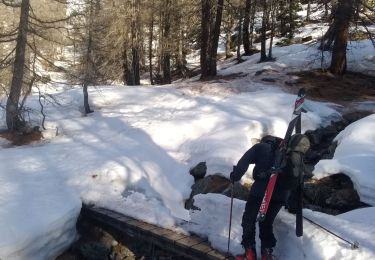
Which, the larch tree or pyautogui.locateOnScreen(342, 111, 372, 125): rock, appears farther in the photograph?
the larch tree

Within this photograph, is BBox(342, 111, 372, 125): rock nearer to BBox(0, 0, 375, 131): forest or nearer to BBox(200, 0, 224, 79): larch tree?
BBox(0, 0, 375, 131): forest

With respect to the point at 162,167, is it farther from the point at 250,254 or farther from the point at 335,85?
the point at 335,85

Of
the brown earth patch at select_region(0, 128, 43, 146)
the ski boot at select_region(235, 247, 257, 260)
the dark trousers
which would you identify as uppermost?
the dark trousers

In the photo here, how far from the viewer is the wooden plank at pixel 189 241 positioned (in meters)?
7.00

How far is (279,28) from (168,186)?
26.7 meters

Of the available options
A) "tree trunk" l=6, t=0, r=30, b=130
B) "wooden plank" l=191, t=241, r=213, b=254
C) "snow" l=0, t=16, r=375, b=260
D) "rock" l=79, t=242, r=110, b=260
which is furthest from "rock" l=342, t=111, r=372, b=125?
"tree trunk" l=6, t=0, r=30, b=130

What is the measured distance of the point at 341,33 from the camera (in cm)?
1798

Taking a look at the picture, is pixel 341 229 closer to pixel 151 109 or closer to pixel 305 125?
pixel 305 125

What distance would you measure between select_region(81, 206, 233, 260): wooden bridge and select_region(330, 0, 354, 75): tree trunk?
1342cm

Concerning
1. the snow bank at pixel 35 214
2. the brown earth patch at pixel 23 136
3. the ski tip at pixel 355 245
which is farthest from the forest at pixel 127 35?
the ski tip at pixel 355 245

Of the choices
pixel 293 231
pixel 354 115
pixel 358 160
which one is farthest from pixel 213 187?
pixel 354 115

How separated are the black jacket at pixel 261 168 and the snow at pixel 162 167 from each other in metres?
0.67

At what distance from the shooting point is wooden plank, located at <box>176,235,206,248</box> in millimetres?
7004

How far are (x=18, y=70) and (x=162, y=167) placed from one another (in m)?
7.08
